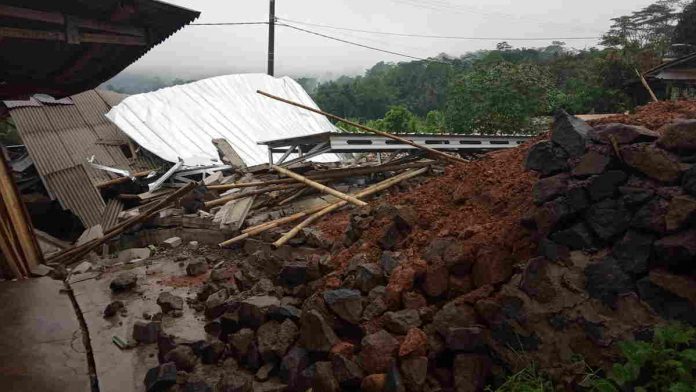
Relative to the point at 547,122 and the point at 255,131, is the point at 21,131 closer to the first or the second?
the point at 255,131

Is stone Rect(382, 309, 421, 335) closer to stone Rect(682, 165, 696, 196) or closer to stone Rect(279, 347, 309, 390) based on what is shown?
stone Rect(279, 347, 309, 390)

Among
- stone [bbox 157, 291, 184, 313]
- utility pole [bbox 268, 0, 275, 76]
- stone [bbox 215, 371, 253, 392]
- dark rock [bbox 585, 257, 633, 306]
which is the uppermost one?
utility pole [bbox 268, 0, 275, 76]

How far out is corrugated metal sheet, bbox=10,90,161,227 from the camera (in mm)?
10036

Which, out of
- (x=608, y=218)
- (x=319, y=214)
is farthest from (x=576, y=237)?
(x=319, y=214)

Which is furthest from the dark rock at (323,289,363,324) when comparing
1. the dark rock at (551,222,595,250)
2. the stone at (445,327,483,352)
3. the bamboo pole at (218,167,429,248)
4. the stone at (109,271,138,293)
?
the stone at (109,271,138,293)

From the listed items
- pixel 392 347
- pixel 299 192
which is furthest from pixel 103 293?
pixel 392 347

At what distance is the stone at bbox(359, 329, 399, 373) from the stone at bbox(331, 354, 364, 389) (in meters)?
0.08

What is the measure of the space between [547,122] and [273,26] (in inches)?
458

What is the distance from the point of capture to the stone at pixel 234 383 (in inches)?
150

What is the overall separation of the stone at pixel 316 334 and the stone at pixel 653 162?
2656 millimetres

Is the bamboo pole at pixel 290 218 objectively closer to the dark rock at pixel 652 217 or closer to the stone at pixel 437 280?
the stone at pixel 437 280

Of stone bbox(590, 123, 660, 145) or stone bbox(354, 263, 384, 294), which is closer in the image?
A: stone bbox(590, 123, 660, 145)

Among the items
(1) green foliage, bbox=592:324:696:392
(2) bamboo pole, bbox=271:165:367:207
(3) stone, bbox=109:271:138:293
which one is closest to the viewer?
(1) green foliage, bbox=592:324:696:392

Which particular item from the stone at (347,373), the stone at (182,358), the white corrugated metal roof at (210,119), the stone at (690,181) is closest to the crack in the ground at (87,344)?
the stone at (182,358)
